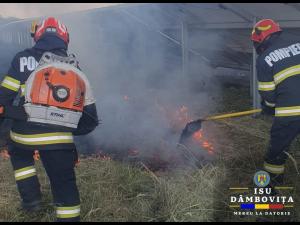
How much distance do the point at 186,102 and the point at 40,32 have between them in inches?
178

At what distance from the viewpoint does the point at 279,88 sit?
378 centimetres

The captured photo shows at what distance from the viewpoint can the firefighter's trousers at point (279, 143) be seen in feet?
12.3

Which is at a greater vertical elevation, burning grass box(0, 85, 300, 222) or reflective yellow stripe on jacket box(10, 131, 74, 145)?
reflective yellow stripe on jacket box(10, 131, 74, 145)

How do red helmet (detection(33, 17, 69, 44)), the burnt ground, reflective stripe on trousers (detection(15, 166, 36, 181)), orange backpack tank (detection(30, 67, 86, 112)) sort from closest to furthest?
orange backpack tank (detection(30, 67, 86, 112))
red helmet (detection(33, 17, 69, 44))
reflective stripe on trousers (detection(15, 166, 36, 181))
the burnt ground

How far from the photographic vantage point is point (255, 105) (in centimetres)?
647

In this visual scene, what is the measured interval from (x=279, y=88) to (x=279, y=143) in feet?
1.86

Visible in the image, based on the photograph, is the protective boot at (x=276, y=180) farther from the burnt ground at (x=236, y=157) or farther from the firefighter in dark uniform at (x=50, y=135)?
the firefighter in dark uniform at (x=50, y=135)

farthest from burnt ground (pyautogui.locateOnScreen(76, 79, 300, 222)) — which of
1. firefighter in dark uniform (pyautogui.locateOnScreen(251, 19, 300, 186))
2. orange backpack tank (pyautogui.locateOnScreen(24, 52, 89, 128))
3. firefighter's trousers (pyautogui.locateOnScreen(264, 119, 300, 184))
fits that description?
orange backpack tank (pyautogui.locateOnScreen(24, 52, 89, 128))

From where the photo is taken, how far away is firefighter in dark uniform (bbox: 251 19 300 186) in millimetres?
3727

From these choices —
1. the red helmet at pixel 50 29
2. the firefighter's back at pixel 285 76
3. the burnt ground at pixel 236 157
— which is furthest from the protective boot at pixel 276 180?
the red helmet at pixel 50 29

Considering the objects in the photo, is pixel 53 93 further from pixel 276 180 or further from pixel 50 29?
pixel 276 180

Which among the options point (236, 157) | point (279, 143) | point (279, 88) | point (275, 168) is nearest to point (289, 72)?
point (279, 88)

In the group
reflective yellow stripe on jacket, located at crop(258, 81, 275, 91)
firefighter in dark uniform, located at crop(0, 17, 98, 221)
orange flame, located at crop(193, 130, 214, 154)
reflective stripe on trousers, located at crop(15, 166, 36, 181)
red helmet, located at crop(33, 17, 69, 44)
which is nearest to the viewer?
firefighter in dark uniform, located at crop(0, 17, 98, 221)

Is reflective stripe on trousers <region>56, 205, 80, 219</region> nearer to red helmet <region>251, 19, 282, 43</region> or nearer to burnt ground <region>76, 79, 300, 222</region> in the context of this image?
burnt ground <region>76, 79, 300, 222</region>
